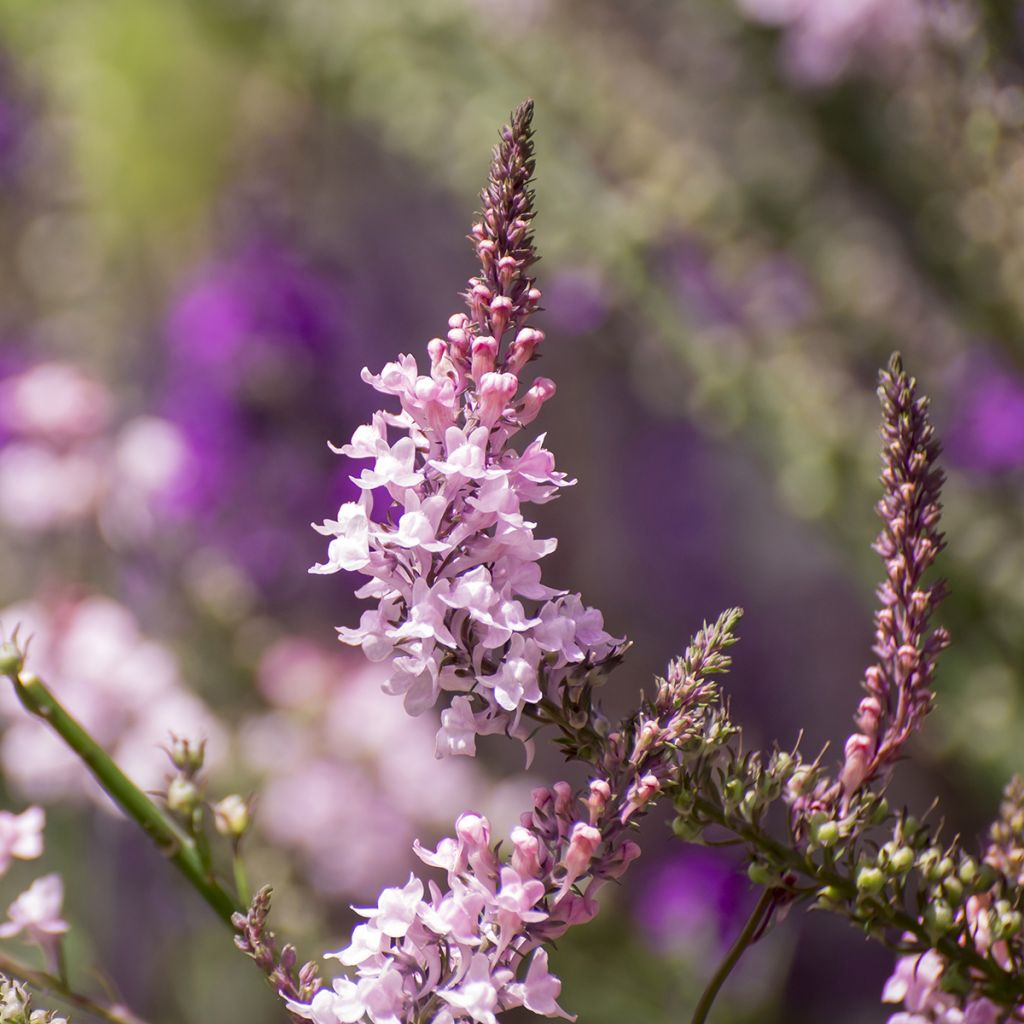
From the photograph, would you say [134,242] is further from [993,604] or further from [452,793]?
[993,604]

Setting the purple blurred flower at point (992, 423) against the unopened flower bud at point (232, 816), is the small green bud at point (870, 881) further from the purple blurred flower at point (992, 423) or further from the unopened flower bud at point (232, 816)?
the purple blurred flower at point (992, 423)

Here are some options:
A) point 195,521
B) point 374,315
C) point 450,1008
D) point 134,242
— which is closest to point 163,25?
point 134,242

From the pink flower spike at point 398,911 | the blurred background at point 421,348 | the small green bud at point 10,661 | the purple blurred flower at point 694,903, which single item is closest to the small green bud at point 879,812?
the pink flower spike at point 398,911

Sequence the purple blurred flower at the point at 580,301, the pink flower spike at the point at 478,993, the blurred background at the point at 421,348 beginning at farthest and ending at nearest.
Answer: the purple blurred flower at the point at 580,301, the blurred background at the point at 421,348, the pink flower spike at the point at 478,993

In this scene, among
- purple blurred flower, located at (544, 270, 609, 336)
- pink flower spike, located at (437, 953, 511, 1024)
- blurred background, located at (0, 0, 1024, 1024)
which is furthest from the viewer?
purple blurred flower, located at (544, 270, 609, 336)

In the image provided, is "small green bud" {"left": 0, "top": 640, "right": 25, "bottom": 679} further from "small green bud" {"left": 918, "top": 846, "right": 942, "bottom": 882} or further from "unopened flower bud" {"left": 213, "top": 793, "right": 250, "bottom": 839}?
"small green bud" {"left": 918, "top": 846, "right": 942, "bottom": 882}

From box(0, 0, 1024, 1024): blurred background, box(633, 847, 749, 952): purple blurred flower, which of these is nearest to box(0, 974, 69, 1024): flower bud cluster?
box(0, 0, 1024, 1024): blurred background
